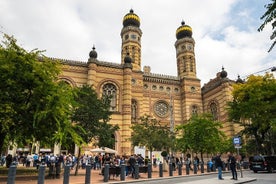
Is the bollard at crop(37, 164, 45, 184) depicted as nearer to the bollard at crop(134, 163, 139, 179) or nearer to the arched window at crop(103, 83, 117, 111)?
the bollard at crop(134, 163, 139, 179)

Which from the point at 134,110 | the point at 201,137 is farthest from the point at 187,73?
the point at 201,137

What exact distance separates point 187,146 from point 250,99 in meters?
7.99

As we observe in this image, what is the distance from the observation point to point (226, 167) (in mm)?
25000

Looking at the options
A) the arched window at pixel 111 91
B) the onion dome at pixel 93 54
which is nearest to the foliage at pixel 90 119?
the arched window at pixel 111 91

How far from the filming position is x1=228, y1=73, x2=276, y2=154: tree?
24.0 m

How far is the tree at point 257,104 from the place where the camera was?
24.0 m

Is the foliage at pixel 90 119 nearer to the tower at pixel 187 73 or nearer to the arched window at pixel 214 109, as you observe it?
the tower at pixel 187 73

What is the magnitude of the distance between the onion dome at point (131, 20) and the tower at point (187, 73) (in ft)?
27.5

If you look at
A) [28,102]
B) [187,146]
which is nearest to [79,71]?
[187,146]

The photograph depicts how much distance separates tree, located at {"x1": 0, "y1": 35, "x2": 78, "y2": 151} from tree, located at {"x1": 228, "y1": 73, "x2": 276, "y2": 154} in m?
18.7

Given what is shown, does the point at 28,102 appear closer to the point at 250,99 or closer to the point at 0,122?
the point at 0,122

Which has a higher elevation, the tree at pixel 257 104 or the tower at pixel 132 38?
the tower at pixel 132 38

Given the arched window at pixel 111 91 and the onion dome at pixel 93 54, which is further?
the arched window at pixel 111 91

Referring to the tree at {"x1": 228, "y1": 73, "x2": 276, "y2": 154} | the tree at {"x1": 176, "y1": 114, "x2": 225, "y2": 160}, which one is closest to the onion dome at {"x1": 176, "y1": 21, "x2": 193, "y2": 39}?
the tree at {"x1": 228, "y1": 73, "x2": 276, "y2": 154}
